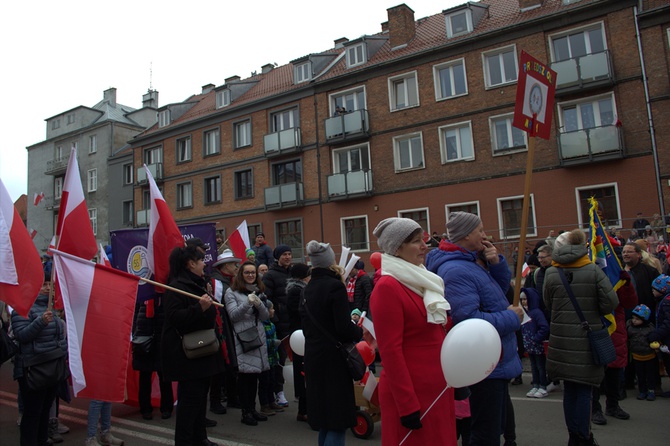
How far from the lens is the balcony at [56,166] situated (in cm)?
4219

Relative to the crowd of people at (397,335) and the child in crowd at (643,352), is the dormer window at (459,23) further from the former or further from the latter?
the child in crowd at (643,352)

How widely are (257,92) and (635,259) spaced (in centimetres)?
2672

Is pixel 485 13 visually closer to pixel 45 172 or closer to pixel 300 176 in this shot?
pixel 300 176

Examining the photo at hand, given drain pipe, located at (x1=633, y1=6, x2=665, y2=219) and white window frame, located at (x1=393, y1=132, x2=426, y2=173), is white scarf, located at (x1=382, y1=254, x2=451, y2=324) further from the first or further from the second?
white window frame, located at (x1=393, y1=132, x2=426, y2=173)

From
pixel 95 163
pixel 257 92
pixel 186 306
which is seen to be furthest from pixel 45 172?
pixel 186 306

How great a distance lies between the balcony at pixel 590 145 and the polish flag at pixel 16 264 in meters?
19.4

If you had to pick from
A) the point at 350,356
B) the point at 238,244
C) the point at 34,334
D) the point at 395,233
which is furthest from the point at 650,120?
the point at 34,334

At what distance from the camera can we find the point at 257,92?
31.1 meters

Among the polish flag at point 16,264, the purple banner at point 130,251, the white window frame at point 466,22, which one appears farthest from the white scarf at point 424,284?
the white window frame at point 466,22

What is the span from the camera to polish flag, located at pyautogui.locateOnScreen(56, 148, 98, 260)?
4797 mm

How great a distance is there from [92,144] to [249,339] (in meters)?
40.0

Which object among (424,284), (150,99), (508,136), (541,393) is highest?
(150,99)

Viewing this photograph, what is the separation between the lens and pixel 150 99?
1791 inches

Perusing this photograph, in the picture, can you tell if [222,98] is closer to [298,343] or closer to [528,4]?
[528,4]
